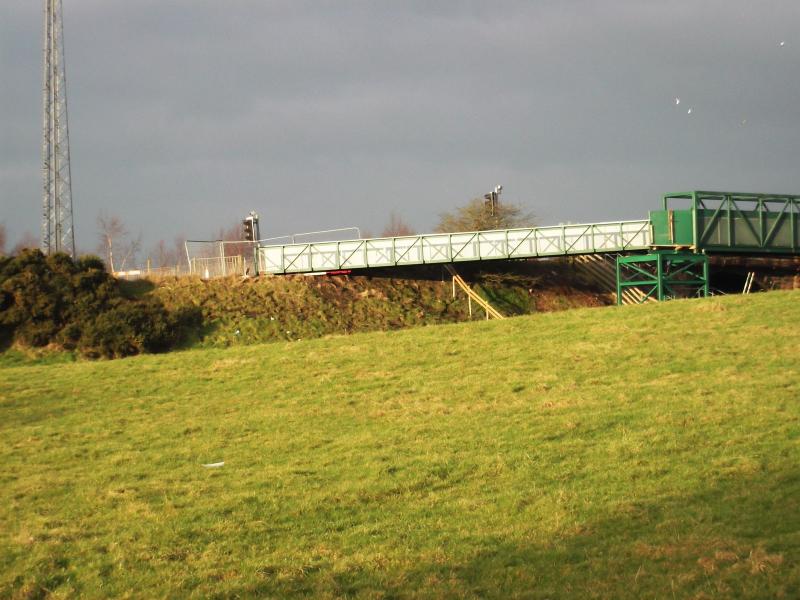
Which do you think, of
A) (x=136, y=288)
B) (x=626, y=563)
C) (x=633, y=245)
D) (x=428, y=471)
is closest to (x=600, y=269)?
(x=633, y=245)

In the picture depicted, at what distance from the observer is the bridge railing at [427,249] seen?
45312 millimetres

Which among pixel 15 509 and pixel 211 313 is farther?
pixel 211 313

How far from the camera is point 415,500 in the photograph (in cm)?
1191

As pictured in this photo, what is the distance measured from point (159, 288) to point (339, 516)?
3212 cm

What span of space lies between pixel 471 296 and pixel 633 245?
27.4 ft

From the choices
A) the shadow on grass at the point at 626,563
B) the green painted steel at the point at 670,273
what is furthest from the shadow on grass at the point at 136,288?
the shadow on grass at the point at 626,563

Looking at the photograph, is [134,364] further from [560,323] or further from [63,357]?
[560,323]

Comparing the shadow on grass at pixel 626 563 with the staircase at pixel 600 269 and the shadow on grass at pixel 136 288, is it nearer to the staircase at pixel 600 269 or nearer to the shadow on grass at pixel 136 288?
the shadow on grass at pixel 136 288

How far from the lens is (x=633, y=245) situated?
145 ft

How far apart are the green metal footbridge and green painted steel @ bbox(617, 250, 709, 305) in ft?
0.15

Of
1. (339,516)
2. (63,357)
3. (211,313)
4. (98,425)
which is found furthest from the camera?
(211,313)

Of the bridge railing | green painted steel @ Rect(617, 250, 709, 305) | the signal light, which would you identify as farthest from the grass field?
the signal light

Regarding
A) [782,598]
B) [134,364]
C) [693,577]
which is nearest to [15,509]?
[693,577]

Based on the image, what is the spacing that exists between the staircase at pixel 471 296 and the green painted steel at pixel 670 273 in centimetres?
601
